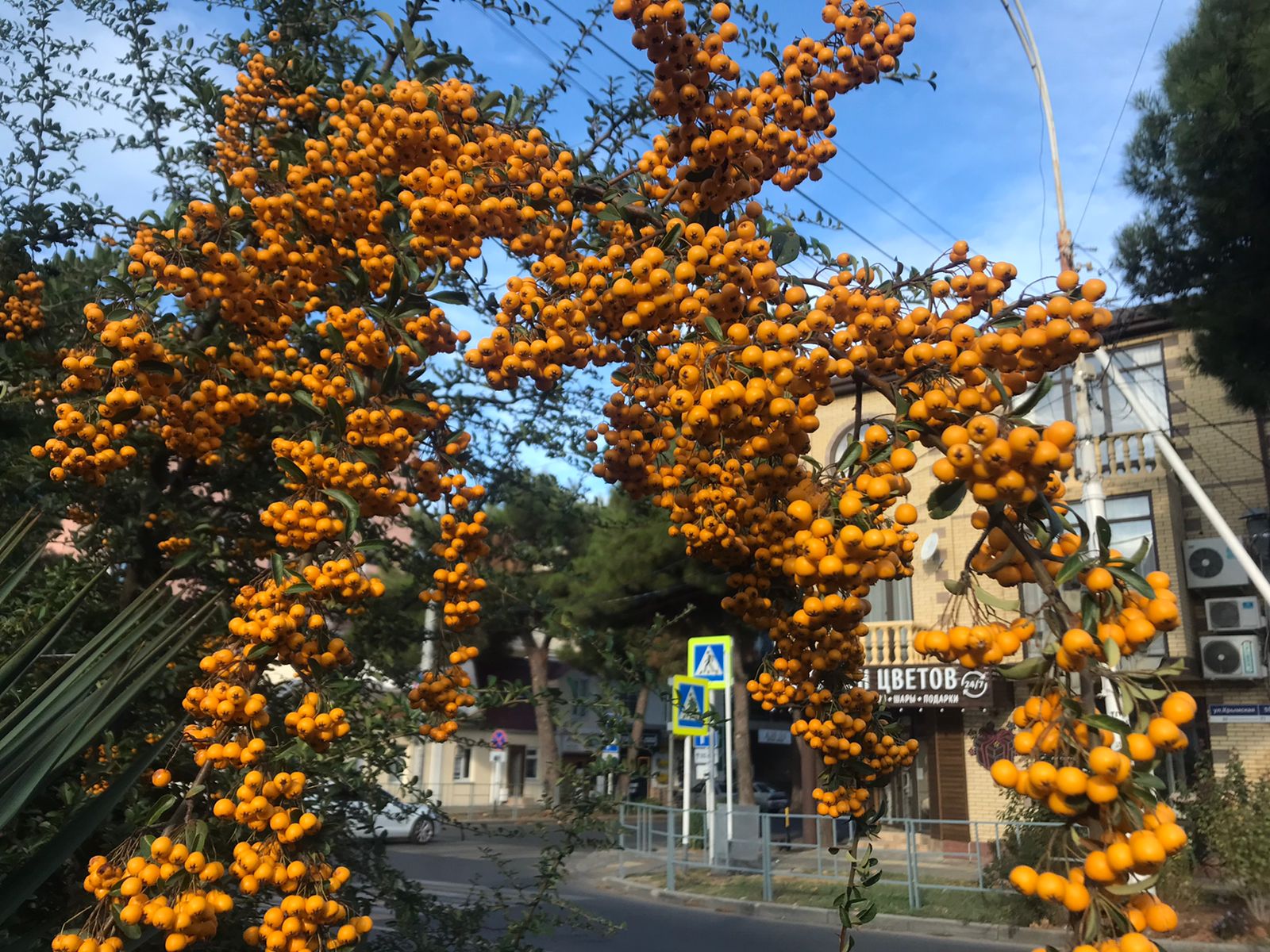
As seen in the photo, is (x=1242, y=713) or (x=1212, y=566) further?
(x=1212, y=566)

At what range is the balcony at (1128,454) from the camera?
1466 cm

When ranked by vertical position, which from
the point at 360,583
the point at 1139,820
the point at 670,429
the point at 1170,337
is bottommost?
the point at 1139,820

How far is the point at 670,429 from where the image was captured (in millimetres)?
2504

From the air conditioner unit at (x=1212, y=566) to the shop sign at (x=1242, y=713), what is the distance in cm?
196

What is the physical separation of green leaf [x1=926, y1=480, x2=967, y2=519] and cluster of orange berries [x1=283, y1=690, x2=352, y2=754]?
1.58m

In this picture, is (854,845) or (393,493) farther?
(393,493)

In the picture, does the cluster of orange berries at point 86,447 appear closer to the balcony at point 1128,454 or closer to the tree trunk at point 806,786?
the balcony at point 1128,454

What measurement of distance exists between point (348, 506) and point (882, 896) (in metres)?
9.37

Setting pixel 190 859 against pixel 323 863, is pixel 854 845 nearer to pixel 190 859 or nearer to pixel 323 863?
pixel 323 863

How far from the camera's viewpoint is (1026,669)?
1323 mm

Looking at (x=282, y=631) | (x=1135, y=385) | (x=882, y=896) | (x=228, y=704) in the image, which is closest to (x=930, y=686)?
(x=1135, y=385)

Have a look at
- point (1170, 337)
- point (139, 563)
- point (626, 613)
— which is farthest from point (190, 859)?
point (1170, 337)

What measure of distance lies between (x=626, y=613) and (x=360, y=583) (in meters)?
15.8

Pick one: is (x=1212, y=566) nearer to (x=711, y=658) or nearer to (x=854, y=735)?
(x=711, y=658)
